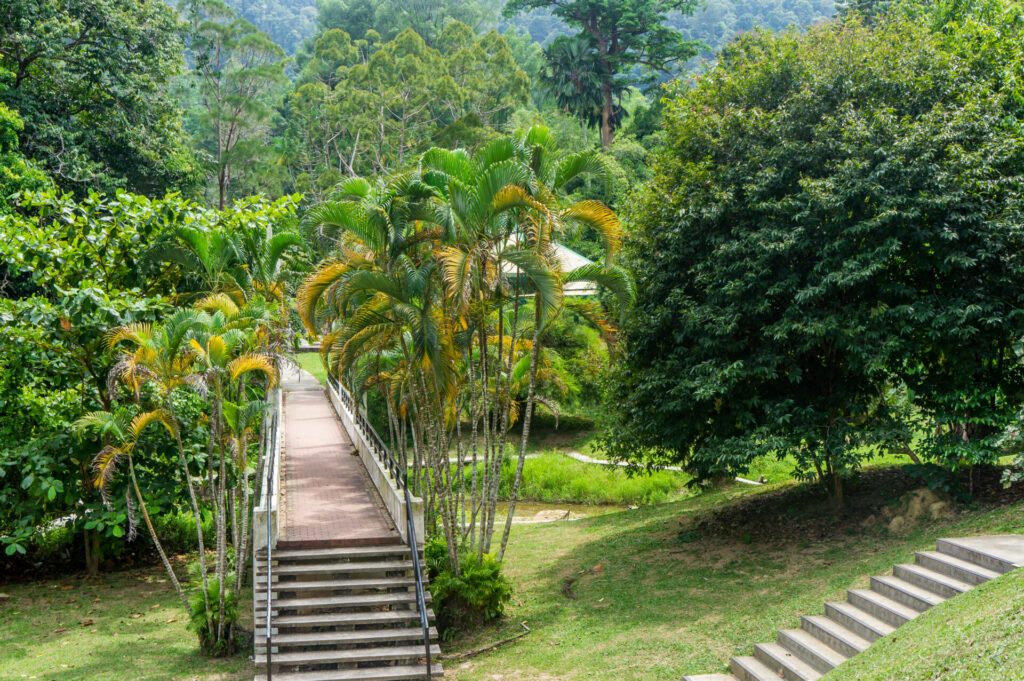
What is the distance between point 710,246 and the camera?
15180 mm

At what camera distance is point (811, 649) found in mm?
10078

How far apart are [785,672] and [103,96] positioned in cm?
2631

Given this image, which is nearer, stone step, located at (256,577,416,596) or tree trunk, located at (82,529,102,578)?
stone step, located at (256,577,416,596)

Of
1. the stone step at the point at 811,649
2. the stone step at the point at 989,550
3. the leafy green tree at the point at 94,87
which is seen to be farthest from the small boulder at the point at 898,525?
the leafy green tree at the point at 94,87

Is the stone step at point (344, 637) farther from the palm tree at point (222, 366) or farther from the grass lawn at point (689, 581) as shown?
the palm tree at point (222, 366)

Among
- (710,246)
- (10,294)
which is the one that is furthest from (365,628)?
(10,294)

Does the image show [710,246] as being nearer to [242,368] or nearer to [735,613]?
[735,613]

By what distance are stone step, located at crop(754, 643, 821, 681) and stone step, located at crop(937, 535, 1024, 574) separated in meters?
2.32

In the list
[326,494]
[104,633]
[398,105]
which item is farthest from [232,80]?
[104,633]

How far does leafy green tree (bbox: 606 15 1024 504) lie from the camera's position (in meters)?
13.3

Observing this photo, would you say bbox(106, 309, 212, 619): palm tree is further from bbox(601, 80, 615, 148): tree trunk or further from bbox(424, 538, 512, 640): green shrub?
bbox(601, 80, 615, 148): tree trunk

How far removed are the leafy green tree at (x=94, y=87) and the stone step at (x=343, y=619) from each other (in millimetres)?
18873

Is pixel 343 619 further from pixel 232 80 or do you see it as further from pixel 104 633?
pixel 232 80

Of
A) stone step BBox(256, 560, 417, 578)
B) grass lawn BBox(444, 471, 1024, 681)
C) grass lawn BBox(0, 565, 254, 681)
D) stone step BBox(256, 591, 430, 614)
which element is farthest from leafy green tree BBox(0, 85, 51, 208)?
grass lawn BBox(444, 471, 1024, 681)
